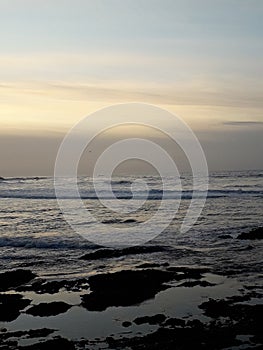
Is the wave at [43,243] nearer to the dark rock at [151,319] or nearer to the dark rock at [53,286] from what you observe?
the dark rock at [53,286]

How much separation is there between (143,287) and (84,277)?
304 centimetres

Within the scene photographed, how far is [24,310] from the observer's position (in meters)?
14.5

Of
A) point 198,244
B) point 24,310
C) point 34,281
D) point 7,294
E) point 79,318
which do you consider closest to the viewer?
point 79,318

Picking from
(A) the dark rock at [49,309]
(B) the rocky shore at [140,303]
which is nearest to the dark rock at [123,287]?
(B) the rocky shore at [140,303]

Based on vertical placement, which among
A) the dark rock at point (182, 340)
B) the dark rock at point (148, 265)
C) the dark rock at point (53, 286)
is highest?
the dark rock at point (182, 340)

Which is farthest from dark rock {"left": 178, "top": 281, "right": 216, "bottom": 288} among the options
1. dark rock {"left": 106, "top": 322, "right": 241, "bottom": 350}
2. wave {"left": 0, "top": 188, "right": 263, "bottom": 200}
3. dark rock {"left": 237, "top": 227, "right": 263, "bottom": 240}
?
wave {"left": 0, "top": 188, "right": 263, "bottom": 200}

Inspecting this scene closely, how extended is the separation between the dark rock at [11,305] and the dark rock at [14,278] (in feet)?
4.68

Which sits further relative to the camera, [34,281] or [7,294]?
[34,281]

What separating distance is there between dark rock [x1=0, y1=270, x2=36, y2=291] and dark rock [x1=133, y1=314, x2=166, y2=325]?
6.31 m

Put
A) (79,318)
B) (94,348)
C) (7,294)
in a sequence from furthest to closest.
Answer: (7,294) < (79,318) < (94,348)

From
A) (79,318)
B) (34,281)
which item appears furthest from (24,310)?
(34,281)

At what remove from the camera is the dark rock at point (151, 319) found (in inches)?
512

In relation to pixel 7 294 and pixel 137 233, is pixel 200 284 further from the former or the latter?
pixel 137 233

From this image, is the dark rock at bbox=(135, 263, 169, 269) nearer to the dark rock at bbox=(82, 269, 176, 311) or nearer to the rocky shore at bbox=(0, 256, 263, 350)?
the rocky shore at bbox=(0, 256, 263, 350)
